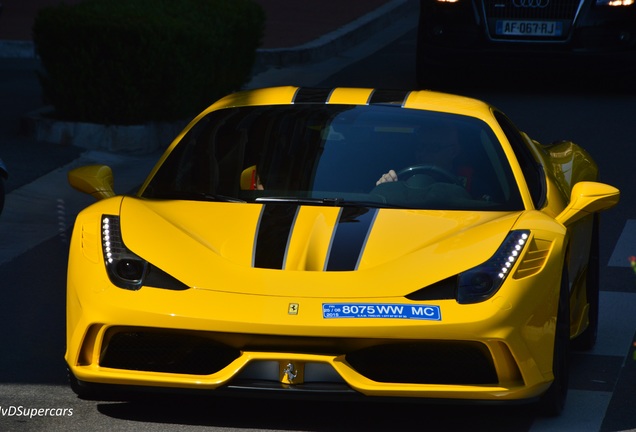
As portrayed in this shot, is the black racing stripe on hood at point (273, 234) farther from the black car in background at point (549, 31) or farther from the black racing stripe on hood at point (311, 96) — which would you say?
the black car in background at point (549, 31)

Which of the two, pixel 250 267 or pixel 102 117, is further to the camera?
pixel 102 117

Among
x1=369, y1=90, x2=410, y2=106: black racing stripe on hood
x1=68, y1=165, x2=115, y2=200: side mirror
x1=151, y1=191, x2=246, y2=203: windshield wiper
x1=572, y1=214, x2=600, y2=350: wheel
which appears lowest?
x1=572, y1=214, x2=600, y2=350: wheel

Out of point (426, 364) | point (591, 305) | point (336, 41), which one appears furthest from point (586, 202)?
point (336, 41)

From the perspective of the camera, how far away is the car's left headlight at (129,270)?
600 cm

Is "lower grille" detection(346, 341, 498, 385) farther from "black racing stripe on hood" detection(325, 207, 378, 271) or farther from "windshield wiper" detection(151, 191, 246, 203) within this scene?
"windshield wiper" detection(151, 191, 246, 203)

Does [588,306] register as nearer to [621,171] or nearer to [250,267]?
[250,267]

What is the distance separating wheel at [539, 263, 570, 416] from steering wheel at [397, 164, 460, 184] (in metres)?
0.87

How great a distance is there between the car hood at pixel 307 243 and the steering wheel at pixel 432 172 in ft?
1.64

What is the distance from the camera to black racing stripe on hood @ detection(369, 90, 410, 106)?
744cm

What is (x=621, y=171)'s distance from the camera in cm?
1262

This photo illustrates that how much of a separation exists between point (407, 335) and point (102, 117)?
803cm

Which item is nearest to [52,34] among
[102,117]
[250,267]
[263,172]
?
[102,117]

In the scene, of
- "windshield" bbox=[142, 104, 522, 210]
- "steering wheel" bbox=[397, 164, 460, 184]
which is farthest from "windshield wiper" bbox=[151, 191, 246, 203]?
"steering wheel" bbox=[397, 164, 460, 184]

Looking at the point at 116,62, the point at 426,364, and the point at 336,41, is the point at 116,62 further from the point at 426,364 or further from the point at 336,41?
the point at 426,364
